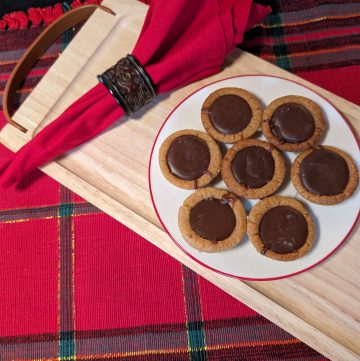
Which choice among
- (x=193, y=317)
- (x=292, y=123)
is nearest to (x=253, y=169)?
(x=292, y=123)

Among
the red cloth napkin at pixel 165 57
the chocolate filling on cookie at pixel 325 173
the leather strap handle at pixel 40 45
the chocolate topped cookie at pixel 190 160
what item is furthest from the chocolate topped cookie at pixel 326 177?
the leather strap handle at pixel 40 45

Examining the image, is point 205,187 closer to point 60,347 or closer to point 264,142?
point 264,142

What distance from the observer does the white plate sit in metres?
1.17

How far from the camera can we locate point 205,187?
1.23 m

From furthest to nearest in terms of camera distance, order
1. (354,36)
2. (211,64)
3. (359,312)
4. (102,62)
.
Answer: (354,36) → (102,62) → (211,64) → (359,312)

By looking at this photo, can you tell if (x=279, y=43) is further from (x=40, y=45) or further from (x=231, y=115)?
(x=40, y=45)

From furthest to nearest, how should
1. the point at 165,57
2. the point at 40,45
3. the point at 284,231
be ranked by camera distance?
the point at 40,45 → the point at 165,57 → the point at 284,231

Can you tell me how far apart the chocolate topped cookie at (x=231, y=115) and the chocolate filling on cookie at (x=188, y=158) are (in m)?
0.06

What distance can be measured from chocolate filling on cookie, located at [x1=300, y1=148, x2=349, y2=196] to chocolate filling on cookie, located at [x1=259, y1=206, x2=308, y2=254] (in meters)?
0.09

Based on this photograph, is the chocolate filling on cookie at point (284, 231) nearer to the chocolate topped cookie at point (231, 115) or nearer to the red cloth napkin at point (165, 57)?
the chocolate topped cookie at point (231, 115)

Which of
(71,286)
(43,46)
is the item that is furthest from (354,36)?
(71,286)

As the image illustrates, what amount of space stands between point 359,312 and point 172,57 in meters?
0.83

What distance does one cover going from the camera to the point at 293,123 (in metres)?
1.21

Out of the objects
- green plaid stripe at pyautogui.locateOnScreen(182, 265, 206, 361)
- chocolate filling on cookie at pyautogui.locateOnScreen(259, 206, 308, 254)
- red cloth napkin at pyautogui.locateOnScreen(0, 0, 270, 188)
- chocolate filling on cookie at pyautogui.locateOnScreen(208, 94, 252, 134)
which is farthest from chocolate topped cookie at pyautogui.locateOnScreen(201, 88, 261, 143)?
green plaid stripe at pyautogui.locateOnScreen(182, 265, 206, 361)
